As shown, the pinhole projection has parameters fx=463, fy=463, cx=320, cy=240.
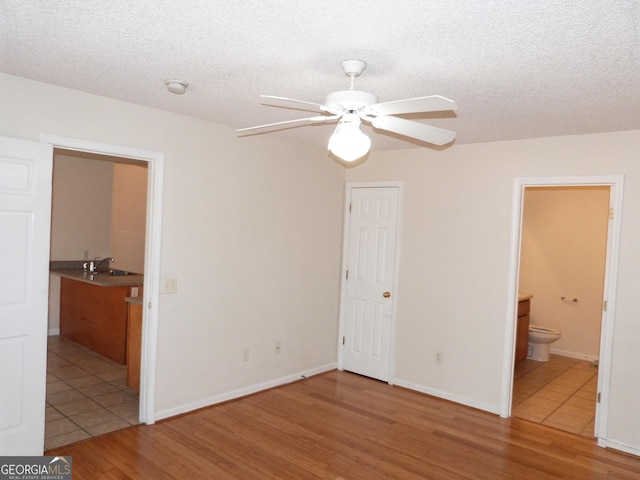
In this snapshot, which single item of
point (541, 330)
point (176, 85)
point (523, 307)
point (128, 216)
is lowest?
point (541, 330)

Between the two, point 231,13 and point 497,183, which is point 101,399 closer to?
point 231,13

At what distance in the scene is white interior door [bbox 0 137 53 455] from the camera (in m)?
2.83

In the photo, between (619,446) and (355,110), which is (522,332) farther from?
(355,110)

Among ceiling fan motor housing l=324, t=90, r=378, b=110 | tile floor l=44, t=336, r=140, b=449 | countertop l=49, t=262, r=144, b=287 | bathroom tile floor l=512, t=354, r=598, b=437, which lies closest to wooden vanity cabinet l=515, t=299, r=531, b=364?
bathroom tile floor l=512, t=354, r=598, b=437

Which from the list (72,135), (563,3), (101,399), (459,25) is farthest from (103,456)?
(563,3)

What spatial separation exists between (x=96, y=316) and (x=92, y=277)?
0.48 m

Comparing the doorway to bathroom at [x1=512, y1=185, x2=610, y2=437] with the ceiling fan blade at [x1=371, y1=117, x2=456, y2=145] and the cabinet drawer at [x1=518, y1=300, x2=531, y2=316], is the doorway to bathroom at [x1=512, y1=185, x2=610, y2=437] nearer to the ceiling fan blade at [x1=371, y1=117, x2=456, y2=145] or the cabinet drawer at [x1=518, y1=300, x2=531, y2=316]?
the cabinet drawer at [x1=518, y1=300, x2=531, y2=316]

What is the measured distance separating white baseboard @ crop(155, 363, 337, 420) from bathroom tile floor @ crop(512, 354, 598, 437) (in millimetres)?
2057

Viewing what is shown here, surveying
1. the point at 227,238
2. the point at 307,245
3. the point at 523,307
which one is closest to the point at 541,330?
the point at 523,307

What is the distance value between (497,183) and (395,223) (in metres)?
1.14

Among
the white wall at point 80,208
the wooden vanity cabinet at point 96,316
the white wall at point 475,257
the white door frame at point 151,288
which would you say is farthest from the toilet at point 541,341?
the white wall at point 80,208

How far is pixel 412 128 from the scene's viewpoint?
248cm

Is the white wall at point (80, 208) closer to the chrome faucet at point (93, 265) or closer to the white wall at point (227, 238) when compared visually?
the chrome faucet at point (93, 265)

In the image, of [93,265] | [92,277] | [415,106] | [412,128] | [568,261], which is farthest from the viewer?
[93,265]
